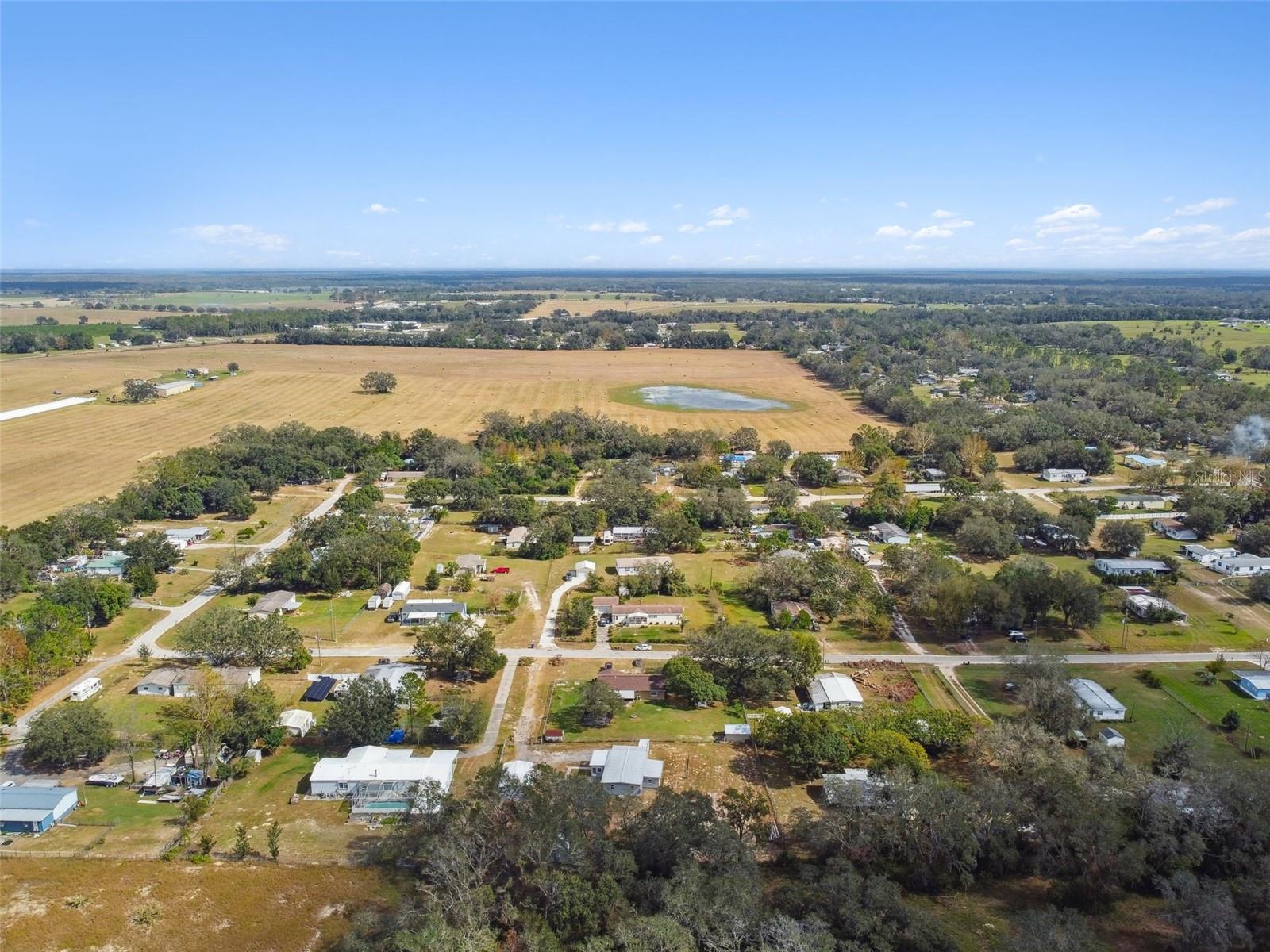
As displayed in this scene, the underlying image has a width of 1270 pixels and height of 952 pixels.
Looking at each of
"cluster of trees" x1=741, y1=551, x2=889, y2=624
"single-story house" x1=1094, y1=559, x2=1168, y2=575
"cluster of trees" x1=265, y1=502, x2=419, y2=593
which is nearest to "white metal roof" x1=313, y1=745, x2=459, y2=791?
"cluster of trees" x1=265, y1=502, x2=419, y2=593

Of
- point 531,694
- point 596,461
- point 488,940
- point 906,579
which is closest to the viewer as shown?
point 488,940

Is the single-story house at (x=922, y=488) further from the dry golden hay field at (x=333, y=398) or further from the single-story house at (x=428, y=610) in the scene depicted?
the single-story house at (x=428, y=610)

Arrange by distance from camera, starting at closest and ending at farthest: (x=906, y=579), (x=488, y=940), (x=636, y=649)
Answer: (x=488, y=940) < (x=636, y=649) < (x=906, y=579)

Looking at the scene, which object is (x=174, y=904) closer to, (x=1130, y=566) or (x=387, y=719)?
(x=387, y=719)

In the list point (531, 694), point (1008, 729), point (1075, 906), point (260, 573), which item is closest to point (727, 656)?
point (531, 694)

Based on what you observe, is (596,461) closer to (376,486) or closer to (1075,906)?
(376,486)

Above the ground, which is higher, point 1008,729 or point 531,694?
point 1008,729
